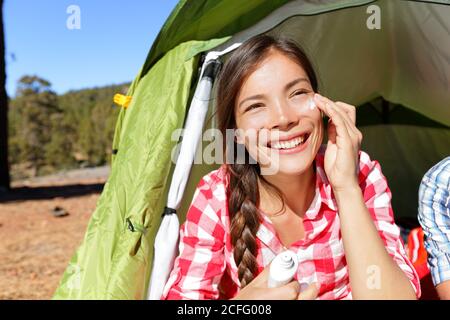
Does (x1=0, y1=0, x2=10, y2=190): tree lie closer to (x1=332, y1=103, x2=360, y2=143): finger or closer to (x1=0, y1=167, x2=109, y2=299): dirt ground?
(x1=0, y1=167, x2=109, y2=299): dirt ground

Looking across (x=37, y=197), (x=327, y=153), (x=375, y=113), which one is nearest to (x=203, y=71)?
(x=327, y=153)

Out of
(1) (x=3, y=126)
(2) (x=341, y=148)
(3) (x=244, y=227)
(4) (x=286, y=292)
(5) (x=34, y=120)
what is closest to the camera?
(4) (x=286, y=292)

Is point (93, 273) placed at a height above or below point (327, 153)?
below

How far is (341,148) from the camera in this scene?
3.87 ft

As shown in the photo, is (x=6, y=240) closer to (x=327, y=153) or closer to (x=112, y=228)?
(x=112, y=228)

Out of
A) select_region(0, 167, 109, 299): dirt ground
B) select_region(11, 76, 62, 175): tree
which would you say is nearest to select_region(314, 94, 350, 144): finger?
select_region(0, 167, 109, 299): dirt ground

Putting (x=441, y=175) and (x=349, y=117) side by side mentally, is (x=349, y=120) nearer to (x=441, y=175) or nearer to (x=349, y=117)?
(x=349, y=117)

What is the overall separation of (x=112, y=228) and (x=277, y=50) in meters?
0.80

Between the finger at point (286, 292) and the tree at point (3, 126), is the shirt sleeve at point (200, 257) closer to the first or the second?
the finger at point (286, 292)

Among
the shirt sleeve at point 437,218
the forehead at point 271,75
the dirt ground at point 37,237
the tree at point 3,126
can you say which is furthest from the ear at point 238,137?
the tree at point 3,126

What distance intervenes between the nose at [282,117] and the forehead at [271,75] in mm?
57

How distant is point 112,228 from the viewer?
60.4 inches

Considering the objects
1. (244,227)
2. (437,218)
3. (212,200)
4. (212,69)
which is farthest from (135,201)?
(437,218)

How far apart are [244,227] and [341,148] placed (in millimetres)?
347
